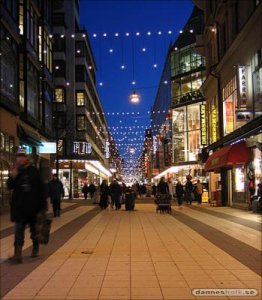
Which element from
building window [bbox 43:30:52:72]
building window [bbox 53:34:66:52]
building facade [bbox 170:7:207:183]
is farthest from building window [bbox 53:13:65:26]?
building window [bbox 43:30:52:72]

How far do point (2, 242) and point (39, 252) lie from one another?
2640 millimetres

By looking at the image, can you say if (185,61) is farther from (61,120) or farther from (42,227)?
(42,227)

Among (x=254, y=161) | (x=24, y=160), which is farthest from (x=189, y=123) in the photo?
(x=24, y=160)

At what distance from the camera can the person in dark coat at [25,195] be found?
9617 millimetres

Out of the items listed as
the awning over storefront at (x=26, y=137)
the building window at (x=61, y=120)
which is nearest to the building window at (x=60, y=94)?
the building window at (x=61, y=120)

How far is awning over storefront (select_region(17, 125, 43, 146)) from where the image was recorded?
2944 cm

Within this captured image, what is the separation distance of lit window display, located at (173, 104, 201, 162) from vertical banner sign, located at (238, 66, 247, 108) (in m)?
30.9

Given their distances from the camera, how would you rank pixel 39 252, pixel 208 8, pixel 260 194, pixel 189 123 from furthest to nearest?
pixel 189 123 → pixel 208 8 → pixel 260 194 → pixel 39 252

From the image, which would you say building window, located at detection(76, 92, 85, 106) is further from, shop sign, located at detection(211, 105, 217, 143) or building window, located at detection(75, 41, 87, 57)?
shop sign, located at detection(211, 105, 217, 143)

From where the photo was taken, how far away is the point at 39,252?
1154 centimetres

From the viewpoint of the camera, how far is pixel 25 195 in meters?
9.63

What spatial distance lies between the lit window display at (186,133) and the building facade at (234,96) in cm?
1888

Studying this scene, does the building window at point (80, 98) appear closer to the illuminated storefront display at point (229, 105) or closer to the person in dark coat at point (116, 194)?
the person in dark coat at point (116, 194)

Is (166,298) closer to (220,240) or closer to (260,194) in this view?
(220,240)
